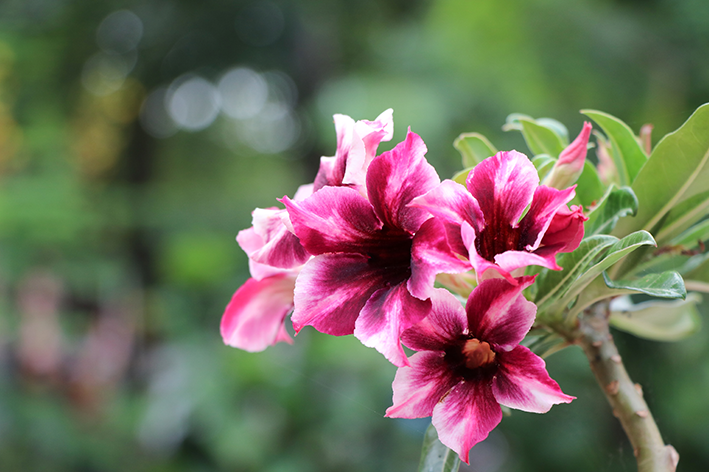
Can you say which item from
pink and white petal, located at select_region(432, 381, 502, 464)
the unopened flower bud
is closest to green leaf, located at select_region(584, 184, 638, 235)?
the unopened flower bud

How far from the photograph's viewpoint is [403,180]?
222 millimetres

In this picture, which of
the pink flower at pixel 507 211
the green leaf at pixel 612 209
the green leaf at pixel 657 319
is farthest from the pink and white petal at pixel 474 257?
the green leaf at pixel 657 319

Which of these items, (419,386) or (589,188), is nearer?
(419,386)

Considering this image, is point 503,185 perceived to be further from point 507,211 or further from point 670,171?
point 670,171

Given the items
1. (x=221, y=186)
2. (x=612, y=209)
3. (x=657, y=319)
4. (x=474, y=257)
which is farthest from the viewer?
(x=221, y=186)

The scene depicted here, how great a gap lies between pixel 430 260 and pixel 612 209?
15 cm

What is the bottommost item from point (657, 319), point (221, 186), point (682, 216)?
point (221, 186)

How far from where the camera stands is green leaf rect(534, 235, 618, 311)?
0.82 feet

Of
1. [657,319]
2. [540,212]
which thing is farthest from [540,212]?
[657,319]

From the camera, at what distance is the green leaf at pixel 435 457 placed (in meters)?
0.26

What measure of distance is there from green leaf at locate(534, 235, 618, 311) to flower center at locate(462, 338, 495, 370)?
0.18 ft

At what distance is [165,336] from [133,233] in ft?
3.25

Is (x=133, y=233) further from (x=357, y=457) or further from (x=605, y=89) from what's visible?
(x=605, y=89)

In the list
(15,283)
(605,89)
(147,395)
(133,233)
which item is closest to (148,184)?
(133,233)
